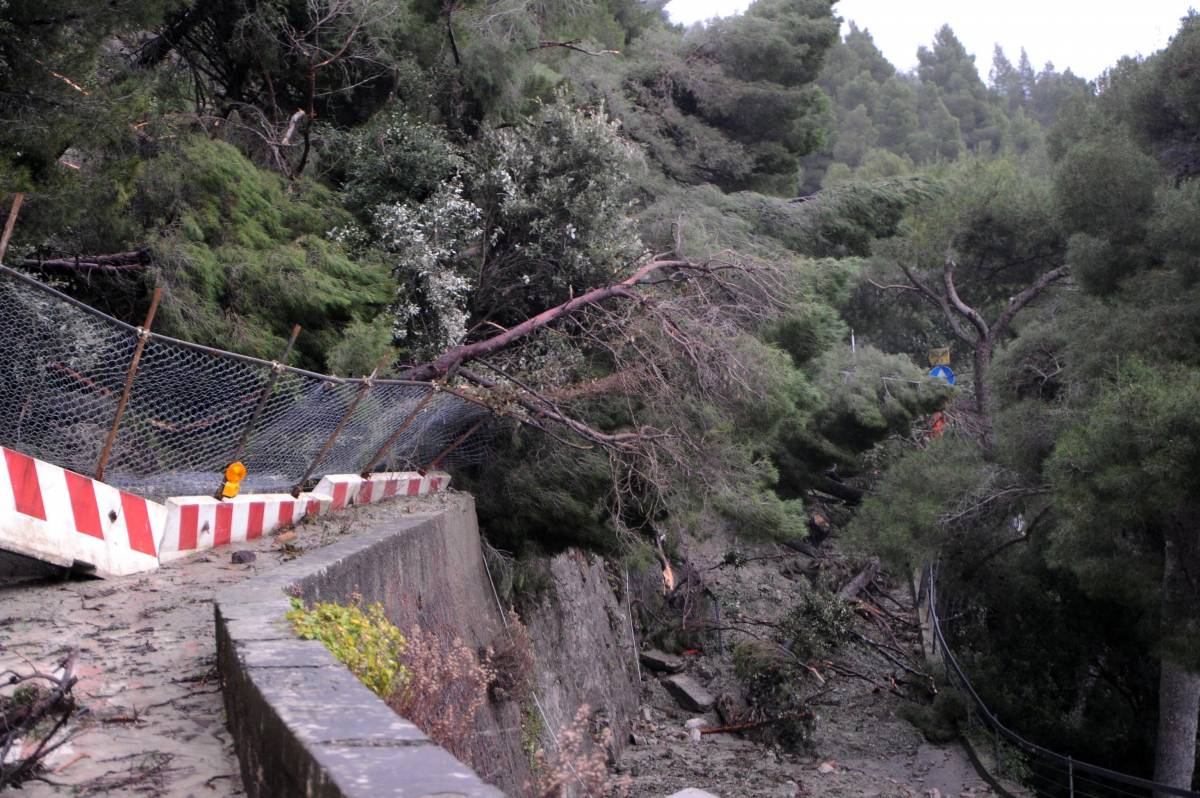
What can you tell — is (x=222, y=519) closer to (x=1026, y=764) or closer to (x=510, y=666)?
(x=510, y=666)

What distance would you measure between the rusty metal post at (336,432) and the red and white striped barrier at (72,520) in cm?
170

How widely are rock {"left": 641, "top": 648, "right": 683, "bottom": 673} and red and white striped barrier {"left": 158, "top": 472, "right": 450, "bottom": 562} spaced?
10908 mm

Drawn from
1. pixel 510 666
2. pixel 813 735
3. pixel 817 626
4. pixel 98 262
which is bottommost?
pixel 813 735

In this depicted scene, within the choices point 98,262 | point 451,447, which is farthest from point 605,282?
point 98,262

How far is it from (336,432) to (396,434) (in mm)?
1257

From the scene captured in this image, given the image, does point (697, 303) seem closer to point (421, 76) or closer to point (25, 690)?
point (421, 76)

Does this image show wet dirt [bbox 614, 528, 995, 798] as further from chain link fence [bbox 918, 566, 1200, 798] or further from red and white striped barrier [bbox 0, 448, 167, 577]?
red and white striped barrier [bbox 0, 448, 167, 577]

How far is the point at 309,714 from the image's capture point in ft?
9.08

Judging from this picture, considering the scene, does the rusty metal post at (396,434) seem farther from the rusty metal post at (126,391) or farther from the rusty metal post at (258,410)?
the rusty metal post at (126,391)

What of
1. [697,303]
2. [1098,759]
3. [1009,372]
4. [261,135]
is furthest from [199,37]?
[1098,759]

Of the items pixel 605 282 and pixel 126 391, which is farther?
pixel 605 282

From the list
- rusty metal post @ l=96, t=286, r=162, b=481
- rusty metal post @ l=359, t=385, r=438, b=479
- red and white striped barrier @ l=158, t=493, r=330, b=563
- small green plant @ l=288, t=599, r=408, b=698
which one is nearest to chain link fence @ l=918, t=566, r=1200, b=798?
rusty metal post @ l=359, t=385, r=438, b=479

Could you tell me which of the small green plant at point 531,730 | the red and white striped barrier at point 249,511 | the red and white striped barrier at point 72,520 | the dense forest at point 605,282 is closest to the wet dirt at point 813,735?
the dense forest at point 605,282

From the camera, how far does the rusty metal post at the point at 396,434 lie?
870 centimetres
